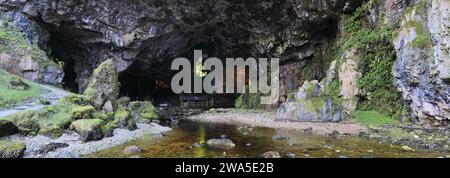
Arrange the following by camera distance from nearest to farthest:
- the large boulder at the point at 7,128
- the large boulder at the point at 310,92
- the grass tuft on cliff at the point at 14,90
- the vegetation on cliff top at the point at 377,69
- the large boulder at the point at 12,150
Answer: the large boulder at the point at 12,150
the large boulder at the point at 7,128
the grass tuft on cliff at the point at 14,90
the vegetation on cliff top at the point at 377,69
the large boulder at the point at 310,92

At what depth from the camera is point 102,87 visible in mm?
24812

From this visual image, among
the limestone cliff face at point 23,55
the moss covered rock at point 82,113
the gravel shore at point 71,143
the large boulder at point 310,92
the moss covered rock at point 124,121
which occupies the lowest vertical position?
the gravel shore at point 71,143

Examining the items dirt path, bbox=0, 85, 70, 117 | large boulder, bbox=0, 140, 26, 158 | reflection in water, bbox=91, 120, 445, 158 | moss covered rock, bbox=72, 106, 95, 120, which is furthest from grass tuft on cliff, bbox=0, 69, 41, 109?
reflection in water, bbox=91, 120, 445, 158

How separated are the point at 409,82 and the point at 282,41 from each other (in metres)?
18.3

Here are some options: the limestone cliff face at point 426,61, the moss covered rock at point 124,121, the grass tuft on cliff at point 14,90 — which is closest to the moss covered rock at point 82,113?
the moss covered rock at point 124,121

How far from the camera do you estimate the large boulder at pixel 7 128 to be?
650 inches

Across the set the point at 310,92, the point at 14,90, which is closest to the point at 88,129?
the point at 14,90

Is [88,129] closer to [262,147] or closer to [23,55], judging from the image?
[262,147]

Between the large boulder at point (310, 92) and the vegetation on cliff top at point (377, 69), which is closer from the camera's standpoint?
the vegetation on cliff top at point (377, 69)

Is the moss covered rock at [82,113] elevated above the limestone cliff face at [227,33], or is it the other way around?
the limestone cliff face at [227,33]

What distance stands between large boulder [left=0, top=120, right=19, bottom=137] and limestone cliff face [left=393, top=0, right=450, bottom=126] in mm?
21231

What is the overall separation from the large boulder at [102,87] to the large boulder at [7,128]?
262 inches

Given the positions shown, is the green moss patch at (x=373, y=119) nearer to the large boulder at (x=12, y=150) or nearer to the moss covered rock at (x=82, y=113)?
the moss covered rock at (x=82, y=113)

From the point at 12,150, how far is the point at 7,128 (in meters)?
3.25
